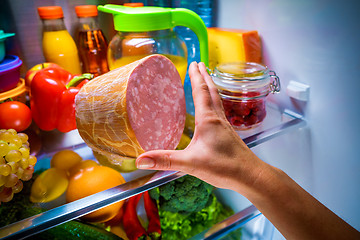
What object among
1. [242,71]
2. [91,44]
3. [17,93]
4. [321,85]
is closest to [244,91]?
[242,71]

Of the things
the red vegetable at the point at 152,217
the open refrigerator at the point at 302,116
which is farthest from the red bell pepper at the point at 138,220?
the open refrigerator at the point at 302,116

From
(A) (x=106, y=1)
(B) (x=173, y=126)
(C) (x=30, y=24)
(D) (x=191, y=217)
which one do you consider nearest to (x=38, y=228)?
(B) (x=173, y=126)

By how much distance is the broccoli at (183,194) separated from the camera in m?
0.78

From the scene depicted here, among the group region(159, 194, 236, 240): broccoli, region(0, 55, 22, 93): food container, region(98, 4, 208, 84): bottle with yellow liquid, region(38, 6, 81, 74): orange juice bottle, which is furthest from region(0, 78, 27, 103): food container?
region(159, 194, 236, 240): broccoli

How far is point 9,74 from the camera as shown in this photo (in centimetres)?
75

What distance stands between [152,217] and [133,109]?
450mm

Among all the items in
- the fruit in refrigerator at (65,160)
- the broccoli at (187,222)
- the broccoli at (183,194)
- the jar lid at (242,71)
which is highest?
the jar lid at (242,71)

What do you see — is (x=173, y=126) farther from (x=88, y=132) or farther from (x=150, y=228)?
(x=150, y=228)

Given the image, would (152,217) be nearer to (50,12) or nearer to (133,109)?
(133,109)

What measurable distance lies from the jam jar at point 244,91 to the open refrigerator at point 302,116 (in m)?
0.05

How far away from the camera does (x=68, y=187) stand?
64 centimetres

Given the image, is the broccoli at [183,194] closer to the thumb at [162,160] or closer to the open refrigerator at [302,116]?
the open refrigerator at [302,116]

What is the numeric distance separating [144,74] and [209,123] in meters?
0.17

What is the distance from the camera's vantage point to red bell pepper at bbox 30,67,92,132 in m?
0.75
